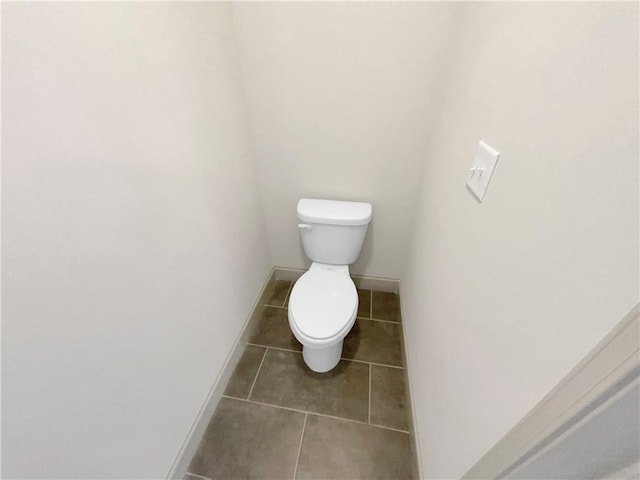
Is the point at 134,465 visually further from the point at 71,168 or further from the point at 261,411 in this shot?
the point at 71,168

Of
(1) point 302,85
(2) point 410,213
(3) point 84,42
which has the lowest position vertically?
(2) point 410,213

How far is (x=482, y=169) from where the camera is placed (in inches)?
24.9

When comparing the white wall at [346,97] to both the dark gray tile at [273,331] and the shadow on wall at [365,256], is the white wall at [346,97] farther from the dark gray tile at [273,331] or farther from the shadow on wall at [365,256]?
the dark gray tile at [273,331]

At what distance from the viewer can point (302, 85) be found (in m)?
1.12

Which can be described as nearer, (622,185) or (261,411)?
(622,185)

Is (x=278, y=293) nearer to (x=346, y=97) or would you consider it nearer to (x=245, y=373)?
(x=245, y=373)

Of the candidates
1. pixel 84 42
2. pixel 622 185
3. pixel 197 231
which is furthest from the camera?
pixel 197 231

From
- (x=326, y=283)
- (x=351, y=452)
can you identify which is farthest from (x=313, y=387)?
(x=326, y=283)

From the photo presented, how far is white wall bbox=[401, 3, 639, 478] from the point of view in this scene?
1.04 ft

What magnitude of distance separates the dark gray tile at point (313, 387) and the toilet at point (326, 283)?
0.06 m

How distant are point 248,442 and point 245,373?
30cm

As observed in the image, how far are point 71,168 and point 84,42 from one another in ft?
0.87

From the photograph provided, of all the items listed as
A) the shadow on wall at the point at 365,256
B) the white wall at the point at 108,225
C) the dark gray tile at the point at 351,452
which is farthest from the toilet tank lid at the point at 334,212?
the dark gray tile at the point at 351,452

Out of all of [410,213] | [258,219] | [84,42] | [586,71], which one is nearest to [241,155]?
[258,219]
